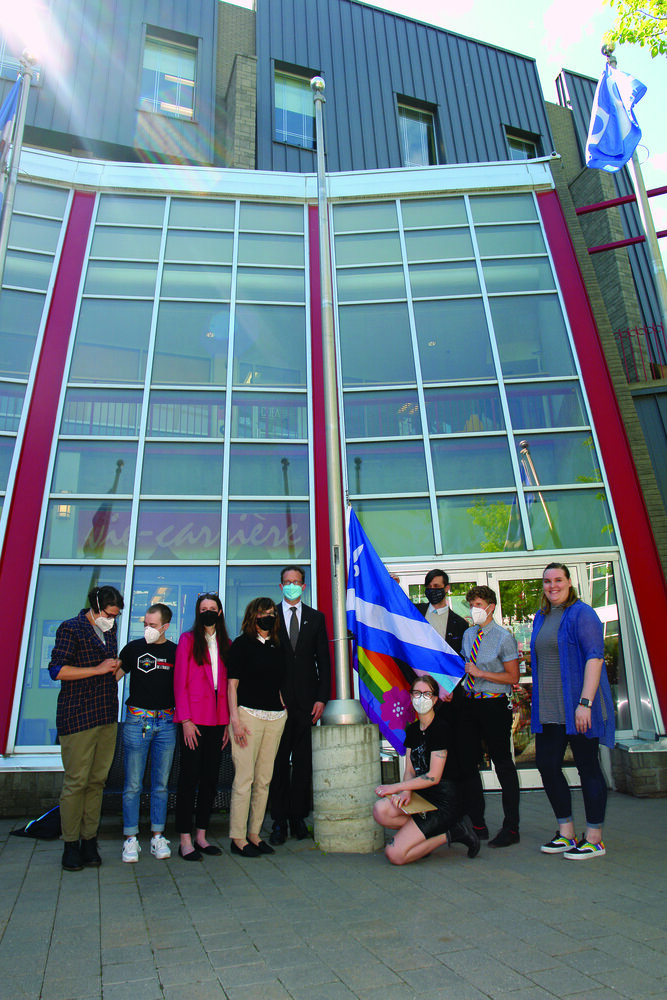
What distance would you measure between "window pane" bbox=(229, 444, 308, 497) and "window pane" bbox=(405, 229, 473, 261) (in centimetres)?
407

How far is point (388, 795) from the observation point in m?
4.57

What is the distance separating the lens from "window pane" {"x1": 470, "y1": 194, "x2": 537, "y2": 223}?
10594mm

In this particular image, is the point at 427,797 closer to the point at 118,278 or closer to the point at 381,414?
the point at 381,414

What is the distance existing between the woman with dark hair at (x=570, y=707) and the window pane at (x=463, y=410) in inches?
167

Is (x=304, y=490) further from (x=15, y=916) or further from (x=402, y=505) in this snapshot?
(x=15, y=916)

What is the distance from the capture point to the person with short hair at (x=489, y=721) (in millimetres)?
4770

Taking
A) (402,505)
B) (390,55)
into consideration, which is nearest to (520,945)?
(402,505)

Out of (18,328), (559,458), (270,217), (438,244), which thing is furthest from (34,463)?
(438,244)

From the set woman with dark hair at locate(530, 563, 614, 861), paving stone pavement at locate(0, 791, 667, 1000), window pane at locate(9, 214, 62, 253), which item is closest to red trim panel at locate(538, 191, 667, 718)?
woman with dark hair at locate(530, 563, 614, 861)

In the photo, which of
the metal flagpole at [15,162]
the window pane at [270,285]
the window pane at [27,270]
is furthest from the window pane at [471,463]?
the window pane at [27,270]

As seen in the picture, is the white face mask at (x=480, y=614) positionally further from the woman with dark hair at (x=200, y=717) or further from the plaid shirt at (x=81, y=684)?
the plaid shirt at (x=81, y=684)

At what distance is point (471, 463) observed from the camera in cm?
859

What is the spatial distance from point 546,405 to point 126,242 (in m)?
6.83

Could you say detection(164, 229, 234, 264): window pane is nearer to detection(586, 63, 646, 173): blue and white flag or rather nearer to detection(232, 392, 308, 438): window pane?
detection(232, 392, 308, 438): window pane
